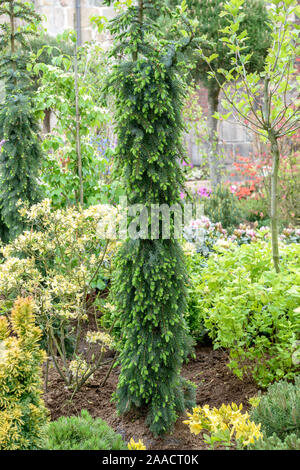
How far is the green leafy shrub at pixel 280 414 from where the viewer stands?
7.15ft

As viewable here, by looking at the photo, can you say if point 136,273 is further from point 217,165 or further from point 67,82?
point 217,165

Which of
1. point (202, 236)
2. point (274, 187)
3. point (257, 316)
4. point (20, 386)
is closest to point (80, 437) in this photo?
point (20, 386)

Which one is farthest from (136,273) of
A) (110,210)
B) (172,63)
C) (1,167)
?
(1,167)

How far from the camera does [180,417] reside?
2752 mm

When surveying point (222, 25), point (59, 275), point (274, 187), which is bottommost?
point (59, 275)

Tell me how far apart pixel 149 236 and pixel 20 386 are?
104cm

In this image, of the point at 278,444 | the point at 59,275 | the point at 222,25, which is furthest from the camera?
the point at 222,25

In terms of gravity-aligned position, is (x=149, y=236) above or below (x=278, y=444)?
above

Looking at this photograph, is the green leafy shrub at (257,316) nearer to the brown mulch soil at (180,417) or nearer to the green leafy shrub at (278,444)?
the brown mulch soil at (180,417)

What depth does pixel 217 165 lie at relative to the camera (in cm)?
931

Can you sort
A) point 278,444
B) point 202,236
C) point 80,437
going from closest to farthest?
point 278,444 → point 80,437 → point 202,236

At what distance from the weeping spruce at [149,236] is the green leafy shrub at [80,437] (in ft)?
1.22

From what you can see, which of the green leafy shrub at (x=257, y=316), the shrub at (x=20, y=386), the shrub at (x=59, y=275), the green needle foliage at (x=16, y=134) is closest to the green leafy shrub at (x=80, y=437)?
the shrub at (x=20, y=386)

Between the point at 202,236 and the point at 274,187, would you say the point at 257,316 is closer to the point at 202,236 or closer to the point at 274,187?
the point at 274,187
